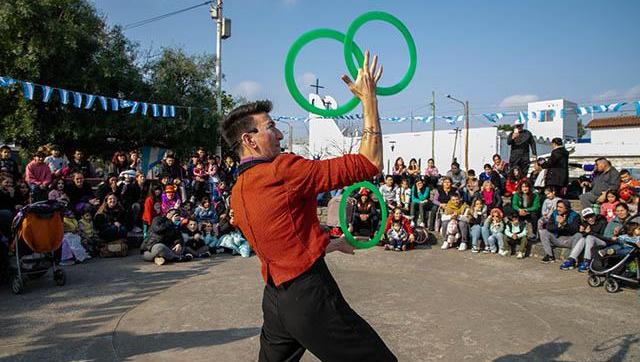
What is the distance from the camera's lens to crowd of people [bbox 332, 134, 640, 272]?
339 inches

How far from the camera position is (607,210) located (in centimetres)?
900

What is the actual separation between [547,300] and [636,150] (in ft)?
115

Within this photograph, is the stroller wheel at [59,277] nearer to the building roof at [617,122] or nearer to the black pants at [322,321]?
the black pants at [322,321]

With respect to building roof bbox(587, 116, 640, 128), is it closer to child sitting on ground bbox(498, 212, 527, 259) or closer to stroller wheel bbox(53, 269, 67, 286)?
child sitting on ground bbox(498, 212, 527, 259)

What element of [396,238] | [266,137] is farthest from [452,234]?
[266,137]

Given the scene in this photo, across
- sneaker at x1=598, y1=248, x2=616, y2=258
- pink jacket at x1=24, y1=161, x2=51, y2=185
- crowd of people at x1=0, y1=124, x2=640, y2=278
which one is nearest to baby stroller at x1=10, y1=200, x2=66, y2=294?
crowd of people at x1=0, y1=124, x2=640, y2=278

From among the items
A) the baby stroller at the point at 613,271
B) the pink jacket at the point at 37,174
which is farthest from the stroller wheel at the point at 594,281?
the pink jacket at the point at 37,174

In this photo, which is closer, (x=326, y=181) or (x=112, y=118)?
(x=326, y=181)

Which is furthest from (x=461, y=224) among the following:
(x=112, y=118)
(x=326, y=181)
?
(x=112, y=118)

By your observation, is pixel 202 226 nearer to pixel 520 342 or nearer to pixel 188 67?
pixel 520 342

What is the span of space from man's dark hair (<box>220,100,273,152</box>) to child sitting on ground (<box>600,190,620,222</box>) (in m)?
8.78

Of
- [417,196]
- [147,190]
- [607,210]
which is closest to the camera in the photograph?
[607,210]

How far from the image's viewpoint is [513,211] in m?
10.4

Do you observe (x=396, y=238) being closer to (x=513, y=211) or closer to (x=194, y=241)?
(x=513, y=211)
